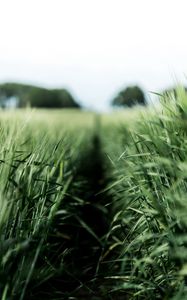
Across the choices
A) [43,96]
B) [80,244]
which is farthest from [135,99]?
[43,96]

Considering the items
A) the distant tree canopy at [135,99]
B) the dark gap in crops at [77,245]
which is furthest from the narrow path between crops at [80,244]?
the distant tree canopy at [135,99]

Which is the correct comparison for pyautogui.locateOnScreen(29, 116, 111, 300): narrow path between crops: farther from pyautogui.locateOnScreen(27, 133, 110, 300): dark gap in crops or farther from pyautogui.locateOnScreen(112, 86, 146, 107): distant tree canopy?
pyautogui.locateOnScreen(112, 86, 146, 107): distant tree canopy

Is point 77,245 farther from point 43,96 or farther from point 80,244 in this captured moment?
point 43,96

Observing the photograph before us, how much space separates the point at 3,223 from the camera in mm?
1847

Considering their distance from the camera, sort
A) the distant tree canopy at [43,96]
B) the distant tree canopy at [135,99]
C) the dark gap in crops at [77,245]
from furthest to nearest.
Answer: the distant tree canopy at [43,96] → the distant tree canopy at [135,99] → the dark gap in crops at [77,245]

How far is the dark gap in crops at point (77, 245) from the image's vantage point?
7.63 ft

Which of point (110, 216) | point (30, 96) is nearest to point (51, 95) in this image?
point (30, 96)

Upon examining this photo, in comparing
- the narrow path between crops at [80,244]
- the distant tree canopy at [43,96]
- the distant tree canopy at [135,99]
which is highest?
the distant tree canopy at [135,99]

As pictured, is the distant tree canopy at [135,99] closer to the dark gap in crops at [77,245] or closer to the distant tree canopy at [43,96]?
the dark gap in crops at [77,245]

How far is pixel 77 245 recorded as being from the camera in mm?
3596

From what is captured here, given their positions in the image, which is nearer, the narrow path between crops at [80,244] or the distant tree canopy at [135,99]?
the narrow path between crops at [80,244]

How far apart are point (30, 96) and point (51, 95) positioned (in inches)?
123

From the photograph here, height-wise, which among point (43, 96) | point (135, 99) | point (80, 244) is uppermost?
point (135, 99)

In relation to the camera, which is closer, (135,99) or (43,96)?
(135,99)
